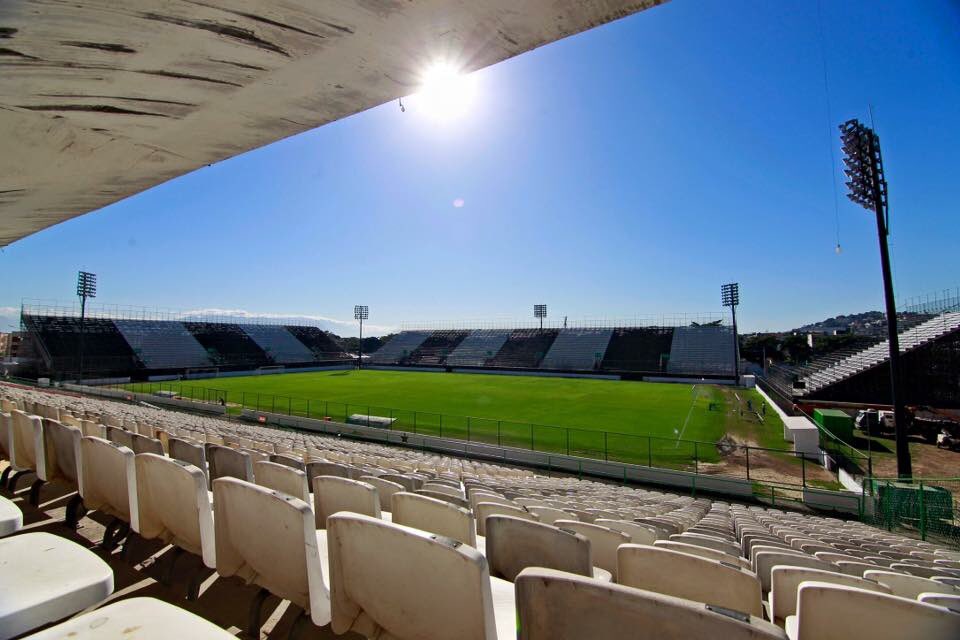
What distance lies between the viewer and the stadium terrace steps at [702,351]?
181ft

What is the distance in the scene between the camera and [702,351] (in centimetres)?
5862

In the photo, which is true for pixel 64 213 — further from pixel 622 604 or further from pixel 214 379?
pixel 214 379

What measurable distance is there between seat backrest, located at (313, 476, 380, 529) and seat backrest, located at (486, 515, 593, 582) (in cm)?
78

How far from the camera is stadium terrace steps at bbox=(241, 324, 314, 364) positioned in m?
A: 73.1

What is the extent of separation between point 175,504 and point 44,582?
1.41m

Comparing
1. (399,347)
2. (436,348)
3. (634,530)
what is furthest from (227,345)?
(634,530)

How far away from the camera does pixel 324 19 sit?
7.19ft

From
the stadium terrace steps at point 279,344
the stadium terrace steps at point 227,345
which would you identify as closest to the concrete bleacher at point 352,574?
the stadium terrace steps at point 227,345

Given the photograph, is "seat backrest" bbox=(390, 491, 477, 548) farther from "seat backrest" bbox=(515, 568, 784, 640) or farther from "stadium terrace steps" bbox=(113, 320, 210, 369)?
"stadium terrace steps" bbox=(113, 320, 210, 369)

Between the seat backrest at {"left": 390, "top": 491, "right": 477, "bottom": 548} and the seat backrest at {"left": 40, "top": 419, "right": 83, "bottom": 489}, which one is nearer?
the seat backrest at {"left": 390, "top": 491, "right": 477, "bottom": 548}

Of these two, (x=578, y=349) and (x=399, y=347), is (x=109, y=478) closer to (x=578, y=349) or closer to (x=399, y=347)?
(x=578, y=349)

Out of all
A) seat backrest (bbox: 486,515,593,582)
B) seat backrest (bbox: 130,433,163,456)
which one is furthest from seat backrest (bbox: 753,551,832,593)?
seat backrest (bbox: 130,433,163,456)

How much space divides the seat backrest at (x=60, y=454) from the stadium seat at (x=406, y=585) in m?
3.31

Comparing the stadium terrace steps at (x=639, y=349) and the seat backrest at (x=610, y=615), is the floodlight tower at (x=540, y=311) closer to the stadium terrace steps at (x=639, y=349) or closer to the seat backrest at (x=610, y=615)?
the stadium terrace steps at (x=639, y=349)
